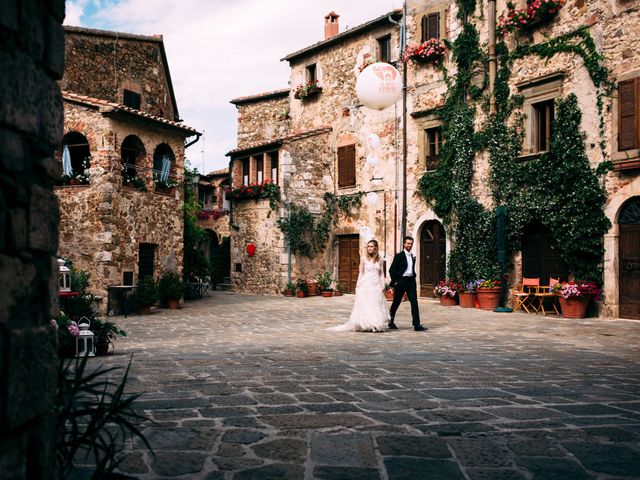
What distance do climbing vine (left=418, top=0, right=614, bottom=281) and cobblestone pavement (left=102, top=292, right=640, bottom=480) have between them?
469 cm

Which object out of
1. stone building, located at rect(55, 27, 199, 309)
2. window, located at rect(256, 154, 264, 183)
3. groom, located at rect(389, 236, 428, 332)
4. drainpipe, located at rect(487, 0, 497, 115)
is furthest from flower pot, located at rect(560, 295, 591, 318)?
window, located at rect(256, 154, 264, 183)

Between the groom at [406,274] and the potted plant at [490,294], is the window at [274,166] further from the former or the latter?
the groom at [406,274]

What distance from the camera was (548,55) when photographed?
1410 cm

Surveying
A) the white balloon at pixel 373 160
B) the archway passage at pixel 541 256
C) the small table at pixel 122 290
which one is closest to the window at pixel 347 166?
the white balloon at pixel 373 160

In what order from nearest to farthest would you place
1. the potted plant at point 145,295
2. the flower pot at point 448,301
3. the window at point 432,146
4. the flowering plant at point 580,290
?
the flowering plant at point 580,290 → the potted plant at point 145,295 → the flower pot at point 448,301 → the window at point 432,146

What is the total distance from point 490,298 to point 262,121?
13843 mm

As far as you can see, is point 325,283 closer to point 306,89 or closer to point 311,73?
point 306,89

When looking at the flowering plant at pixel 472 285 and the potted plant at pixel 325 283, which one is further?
the potted plant at pixel 325 283

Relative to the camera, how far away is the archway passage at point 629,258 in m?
12.1

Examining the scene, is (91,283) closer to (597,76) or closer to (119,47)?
(119,47)

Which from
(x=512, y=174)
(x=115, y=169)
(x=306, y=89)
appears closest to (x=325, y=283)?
(x=306, y=89)

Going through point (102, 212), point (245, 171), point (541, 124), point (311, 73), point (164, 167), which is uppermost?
point (311, 73)

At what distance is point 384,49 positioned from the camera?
1950 centimetres

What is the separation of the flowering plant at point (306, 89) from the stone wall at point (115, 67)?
4930mm
